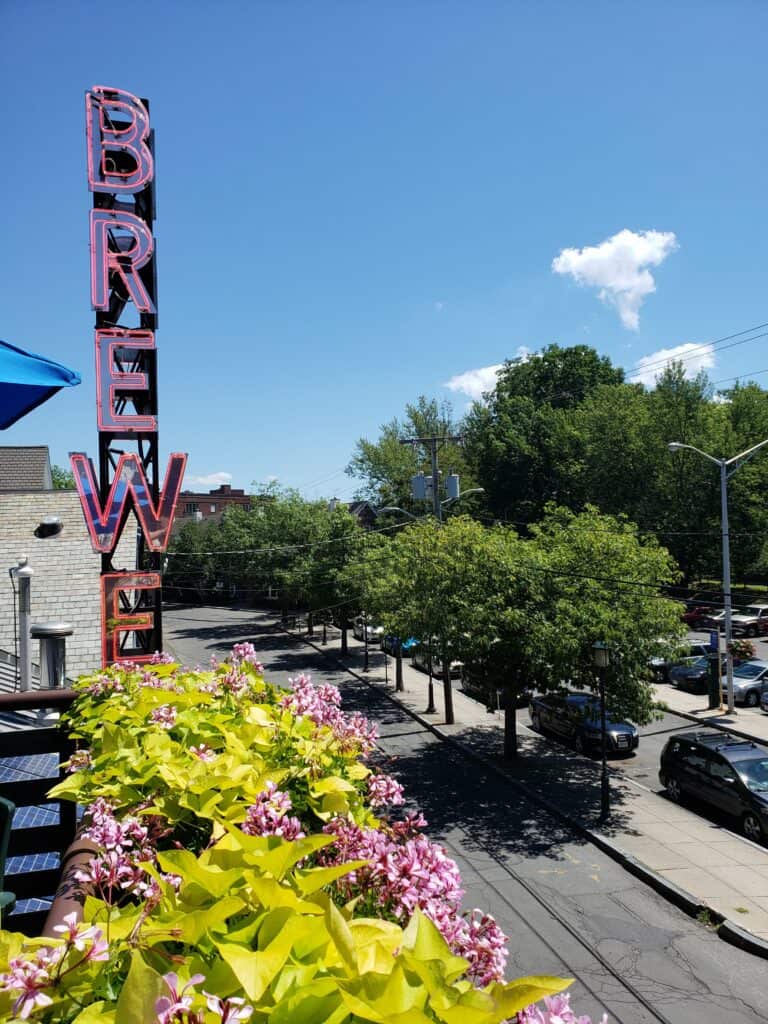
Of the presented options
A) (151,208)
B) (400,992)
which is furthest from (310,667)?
(400,992)

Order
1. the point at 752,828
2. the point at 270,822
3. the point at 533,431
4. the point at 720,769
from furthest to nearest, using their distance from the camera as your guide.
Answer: the point at 533,431, the point at 720,769, the point at 752,828, the point at 270,822

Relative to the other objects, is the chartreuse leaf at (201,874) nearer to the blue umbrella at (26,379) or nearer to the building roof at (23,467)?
the blue umbrella at (26,379)

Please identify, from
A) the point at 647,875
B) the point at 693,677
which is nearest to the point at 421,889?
the point at 647,875

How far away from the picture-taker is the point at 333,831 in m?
2.40

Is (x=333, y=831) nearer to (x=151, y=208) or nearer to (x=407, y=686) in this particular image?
(x=151, y=208)

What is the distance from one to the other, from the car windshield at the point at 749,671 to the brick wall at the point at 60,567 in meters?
22.3

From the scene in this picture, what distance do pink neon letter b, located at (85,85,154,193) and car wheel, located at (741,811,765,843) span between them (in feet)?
62.7

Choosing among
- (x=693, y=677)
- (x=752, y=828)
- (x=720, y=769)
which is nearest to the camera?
(x=752, y=828)

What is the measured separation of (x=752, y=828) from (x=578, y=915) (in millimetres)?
5264

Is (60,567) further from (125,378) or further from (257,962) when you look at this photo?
(257,962)

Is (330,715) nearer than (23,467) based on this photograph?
Yes

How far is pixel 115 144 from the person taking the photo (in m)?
17.0

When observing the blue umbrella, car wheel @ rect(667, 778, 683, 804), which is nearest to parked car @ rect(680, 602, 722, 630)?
car wheel @ rect(667, 778, 683, 804)

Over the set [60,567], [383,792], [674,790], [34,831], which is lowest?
[674,790]
